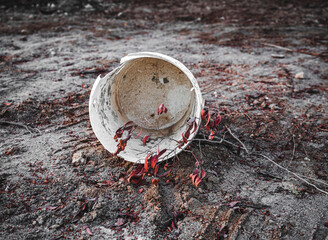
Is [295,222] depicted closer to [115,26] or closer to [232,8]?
[115,26]

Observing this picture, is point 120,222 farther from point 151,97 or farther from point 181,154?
point 151,97

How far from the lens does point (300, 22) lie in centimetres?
641

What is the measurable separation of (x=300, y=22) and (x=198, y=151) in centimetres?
588

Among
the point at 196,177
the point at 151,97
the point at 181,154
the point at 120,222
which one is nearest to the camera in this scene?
the point at 120,222

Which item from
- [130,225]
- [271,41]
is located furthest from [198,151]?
[271,41]

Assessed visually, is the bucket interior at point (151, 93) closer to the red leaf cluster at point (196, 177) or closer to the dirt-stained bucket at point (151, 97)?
the dirt-stained bucket at point (151, 97)

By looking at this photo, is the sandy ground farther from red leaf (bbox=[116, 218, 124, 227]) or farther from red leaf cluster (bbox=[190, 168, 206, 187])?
red leaf cluster (bbox=[190, 168, 206, 187])

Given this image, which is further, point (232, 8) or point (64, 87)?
point (232, 8)

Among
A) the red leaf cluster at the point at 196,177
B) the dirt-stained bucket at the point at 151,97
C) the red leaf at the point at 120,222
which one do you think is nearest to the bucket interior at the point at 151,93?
the dirt-stained bucket at the point at 151,97

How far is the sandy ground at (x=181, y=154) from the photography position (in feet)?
6.15

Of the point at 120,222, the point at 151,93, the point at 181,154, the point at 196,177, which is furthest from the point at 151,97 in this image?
the point at 120,222

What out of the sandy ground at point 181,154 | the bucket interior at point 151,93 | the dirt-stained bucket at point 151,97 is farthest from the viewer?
the bucket interior at point 151,93

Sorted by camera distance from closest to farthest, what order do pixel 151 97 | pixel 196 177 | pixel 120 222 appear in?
pixel 120 222, pixel 196 177, pixel 151 97

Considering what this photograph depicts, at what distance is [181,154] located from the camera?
96.3 inches
